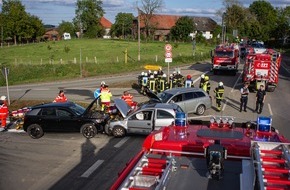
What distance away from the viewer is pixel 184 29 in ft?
320

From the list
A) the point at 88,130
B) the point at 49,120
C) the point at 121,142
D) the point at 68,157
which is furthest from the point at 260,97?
the point at 68,157

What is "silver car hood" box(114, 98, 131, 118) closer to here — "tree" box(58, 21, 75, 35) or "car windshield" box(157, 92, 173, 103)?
"car windshield" box(157, 92, 173, 103)

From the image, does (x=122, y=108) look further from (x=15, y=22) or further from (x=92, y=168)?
(x=15, y=22)

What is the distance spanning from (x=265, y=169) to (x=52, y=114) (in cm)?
1138

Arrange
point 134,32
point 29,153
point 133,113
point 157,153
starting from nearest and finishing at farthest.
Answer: point 157,153, point 29,153, point 133,113, point 134,32

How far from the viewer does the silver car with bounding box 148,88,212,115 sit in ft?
59.0

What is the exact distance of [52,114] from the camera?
15102 millimetres

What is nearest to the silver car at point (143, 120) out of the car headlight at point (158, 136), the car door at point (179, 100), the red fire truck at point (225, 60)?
the car door at point (179, 100)

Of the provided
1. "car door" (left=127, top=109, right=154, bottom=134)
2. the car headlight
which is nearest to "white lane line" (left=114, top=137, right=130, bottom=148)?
"car door" (left=127, top=109, right=154, bottom=134)

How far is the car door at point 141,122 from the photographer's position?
14.3 metres

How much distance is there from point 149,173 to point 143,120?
9.18m

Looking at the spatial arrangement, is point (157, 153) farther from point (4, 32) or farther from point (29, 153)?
point (4, 32)

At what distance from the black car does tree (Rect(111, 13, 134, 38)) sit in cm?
11538

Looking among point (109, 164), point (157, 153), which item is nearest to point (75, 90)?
point (109, 164)
